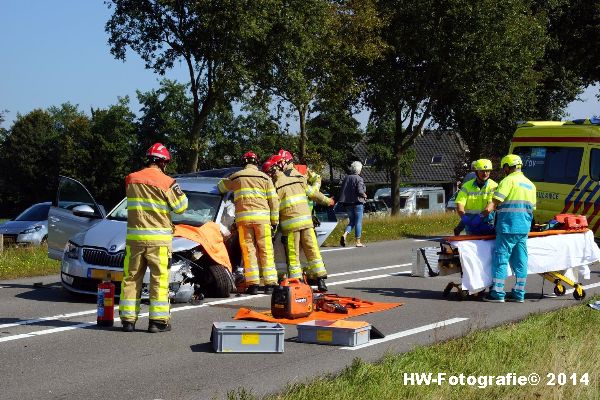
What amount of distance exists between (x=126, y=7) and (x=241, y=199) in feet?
57.9

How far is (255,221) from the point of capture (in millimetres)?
12547

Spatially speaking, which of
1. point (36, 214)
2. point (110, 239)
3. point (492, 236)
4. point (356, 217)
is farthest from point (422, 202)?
point (110, 239)

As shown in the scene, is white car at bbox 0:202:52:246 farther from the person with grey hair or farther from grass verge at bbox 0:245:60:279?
the person with grey hair

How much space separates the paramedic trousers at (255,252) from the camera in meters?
12.5

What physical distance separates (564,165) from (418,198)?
39794mm

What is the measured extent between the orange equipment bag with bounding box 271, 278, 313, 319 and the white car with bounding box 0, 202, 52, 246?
15.6 meters

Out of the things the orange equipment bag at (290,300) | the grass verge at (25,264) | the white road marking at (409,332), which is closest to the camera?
the white road marking at (409,332)

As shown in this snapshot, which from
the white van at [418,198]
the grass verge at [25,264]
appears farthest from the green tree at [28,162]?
the grass verge at [25,264]

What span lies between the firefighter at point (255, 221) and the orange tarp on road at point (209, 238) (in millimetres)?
281

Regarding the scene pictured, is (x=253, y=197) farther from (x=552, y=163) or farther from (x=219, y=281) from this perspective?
(x=552, y=163)

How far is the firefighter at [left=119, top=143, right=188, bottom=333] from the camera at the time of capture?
32.2 ft

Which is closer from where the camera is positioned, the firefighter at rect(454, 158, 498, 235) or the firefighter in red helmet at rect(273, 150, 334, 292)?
the firefighter in red helmet at rect(273, 150, 334, 292)

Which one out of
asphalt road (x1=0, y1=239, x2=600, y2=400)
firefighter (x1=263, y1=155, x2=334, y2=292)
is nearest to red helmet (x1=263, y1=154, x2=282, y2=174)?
firefighter (x1=263, y1=155, x2=334, y2=292)

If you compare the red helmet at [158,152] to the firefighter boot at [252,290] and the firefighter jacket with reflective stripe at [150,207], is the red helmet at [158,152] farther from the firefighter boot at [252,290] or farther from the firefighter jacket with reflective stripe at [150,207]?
the firefighter boot at [252,290]
